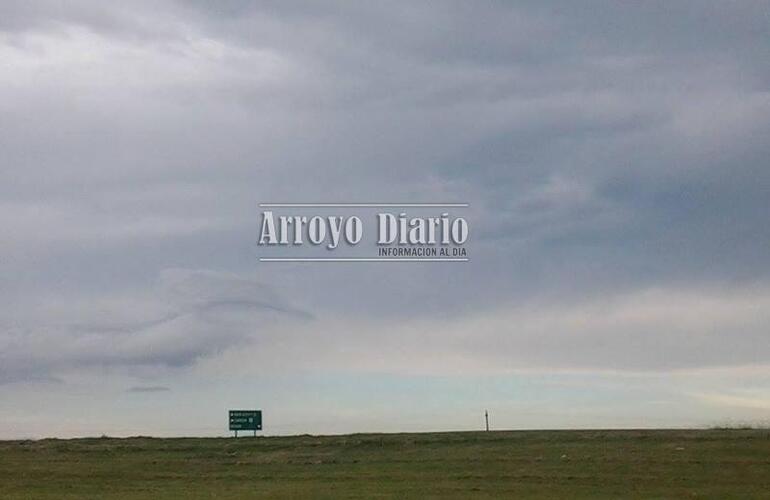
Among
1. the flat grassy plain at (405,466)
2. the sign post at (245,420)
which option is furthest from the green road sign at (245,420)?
the flat grassy plain at (405,466)

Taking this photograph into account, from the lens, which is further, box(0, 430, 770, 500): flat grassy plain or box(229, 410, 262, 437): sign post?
box(229, 410, 262, 437): sign post

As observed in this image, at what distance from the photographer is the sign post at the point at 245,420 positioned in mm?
78562

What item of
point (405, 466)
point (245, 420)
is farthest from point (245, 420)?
point (405, 466)

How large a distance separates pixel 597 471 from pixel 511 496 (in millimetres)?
9259

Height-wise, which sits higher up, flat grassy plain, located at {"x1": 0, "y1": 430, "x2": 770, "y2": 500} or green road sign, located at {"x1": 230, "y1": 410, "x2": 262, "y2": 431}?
green road sign, located at {"x1": 230, "y1": 410, "x2": 262, "y2": 431}

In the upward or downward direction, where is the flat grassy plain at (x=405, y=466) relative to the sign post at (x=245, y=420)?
downward

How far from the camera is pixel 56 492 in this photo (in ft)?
175

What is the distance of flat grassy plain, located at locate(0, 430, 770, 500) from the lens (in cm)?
4953

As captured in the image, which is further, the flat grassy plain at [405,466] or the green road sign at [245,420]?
the green road sign at [245,420]

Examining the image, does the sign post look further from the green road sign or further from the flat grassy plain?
the flat grassy plain

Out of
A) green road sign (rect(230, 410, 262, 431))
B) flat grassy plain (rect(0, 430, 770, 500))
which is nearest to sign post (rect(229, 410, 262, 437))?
green road sign (rect(230, 410, 262, 431))

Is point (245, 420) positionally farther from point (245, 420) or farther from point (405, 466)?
point (405, 466)

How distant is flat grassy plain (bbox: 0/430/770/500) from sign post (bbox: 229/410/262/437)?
1.98m

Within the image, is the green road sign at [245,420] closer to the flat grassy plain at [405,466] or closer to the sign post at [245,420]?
the sign post at [245,420]
